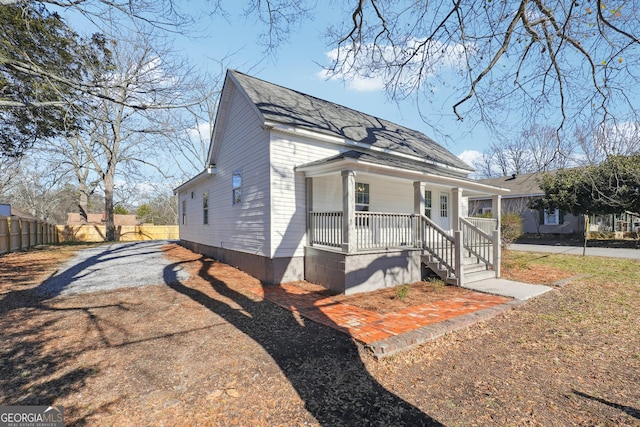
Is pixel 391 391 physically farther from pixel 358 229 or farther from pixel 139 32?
pixel 139 32

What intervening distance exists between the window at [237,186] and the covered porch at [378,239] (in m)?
2.76

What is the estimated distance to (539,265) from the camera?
11109mm

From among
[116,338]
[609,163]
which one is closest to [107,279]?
[116,338]

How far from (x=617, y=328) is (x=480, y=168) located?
140 ft

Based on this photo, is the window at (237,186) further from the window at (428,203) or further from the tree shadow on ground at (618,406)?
the tree shadow on ground at (618,406)

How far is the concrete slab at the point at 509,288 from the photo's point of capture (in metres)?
6.92

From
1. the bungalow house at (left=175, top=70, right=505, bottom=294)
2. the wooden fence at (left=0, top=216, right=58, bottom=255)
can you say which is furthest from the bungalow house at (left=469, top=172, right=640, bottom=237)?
the wooden fence at (left=0, top=216, right=58, bottom=255)

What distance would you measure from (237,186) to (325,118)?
12.6 ft

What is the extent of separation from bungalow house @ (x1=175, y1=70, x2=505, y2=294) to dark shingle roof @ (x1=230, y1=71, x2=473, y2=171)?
0.22 ft

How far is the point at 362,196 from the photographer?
10.2 meters

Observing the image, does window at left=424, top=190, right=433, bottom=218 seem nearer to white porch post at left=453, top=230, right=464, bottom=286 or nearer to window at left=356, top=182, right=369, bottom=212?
window at left=356, top=182, right=369, bottom=212

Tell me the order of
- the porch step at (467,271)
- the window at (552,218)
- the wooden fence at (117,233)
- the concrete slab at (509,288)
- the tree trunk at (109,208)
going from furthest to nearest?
the wooden fence at (117,233)
the tree trunk at (109,208)
the window at (552,218)
the porch step at (467,271)
the concrete slab at (509,288)

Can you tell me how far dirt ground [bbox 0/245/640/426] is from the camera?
9.20ft

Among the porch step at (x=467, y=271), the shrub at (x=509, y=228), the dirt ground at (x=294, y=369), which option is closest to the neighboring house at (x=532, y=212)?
the shrub at (x=509, y=228)
